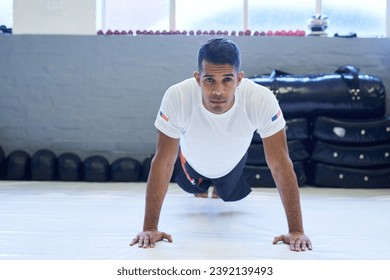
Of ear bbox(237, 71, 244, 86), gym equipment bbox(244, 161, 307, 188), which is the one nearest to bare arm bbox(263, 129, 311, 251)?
ear bbox(237, 71, 244, 86)

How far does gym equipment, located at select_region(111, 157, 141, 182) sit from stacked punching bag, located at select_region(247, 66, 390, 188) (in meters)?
1.14

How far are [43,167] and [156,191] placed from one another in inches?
108

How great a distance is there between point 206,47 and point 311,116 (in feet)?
8.54

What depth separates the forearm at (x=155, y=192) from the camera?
2127 mm

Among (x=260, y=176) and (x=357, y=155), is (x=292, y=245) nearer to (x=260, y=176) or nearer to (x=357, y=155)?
(x=260, y=176)

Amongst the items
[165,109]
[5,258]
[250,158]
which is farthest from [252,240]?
[250,158]

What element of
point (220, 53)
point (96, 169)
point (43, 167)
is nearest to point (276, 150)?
point (220, 53)

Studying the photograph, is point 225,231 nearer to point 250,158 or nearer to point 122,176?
point 250,158

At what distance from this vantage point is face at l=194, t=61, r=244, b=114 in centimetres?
204

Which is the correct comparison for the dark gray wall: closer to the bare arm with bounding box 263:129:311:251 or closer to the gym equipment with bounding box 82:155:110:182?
the gym equipment with bounding box 82:155:110:182

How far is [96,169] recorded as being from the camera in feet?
14.9

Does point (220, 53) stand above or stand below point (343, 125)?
above

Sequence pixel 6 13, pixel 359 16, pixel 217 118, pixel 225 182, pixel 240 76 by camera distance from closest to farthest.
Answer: pixel 240 76
pixel 217 118
pixel 225 182
pixel 359 16
pixel 6 13

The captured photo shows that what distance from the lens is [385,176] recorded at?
4266 mm
